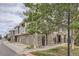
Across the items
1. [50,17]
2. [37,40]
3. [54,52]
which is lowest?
[54,52]

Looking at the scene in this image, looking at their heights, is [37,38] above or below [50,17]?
below

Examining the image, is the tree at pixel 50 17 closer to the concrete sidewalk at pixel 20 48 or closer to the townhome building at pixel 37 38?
the townhome building at pixel 37 38

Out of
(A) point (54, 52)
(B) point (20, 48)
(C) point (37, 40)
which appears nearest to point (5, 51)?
(B) point (20, 48)

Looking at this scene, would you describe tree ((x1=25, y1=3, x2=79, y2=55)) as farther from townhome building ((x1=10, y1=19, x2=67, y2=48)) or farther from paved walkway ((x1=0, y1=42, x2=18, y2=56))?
paved walkway ((x1=0, y1=42, x2=18, y2=56))

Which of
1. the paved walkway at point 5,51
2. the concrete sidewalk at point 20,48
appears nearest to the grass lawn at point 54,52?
the concrete sidewalk at point 20,48

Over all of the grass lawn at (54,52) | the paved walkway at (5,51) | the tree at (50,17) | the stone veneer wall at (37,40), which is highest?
the tree at (50,17)

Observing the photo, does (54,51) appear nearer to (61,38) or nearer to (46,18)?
(61,38)

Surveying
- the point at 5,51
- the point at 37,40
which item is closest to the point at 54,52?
the point at 37,40

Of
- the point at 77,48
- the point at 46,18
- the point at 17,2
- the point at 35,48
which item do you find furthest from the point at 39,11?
the point at 77,48

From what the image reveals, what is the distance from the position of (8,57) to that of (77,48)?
0.64 metres

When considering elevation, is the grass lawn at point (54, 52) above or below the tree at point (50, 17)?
below

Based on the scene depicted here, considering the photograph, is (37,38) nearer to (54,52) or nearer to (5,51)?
(54,52)

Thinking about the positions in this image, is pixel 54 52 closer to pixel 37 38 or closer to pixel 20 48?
pixel 37 38

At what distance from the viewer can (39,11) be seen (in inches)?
76.0
